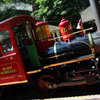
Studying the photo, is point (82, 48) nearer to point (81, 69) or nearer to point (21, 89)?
point (81, 69)

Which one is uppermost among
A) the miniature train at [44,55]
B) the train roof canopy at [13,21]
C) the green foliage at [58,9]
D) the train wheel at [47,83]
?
the green foliage at [58,9]

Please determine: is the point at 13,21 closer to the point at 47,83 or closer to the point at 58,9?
the point at 47,83

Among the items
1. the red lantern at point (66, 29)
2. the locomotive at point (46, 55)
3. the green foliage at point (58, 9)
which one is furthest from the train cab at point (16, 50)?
the green foliage at point (58, 9)

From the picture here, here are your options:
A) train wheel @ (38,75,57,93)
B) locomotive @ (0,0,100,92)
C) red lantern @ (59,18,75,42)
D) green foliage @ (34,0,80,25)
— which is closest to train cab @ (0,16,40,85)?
locomotive @ (0,0,100,92)

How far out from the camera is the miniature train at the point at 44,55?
3998mm

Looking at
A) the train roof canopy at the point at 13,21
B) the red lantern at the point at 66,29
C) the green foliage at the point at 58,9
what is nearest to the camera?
the train roof canopy at the point at 13,21

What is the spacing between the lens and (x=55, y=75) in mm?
4473

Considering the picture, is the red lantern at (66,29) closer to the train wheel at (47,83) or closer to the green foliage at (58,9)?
the train wheel at (47,83)

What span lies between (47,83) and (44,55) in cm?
96

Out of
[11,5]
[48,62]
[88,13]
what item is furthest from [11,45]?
[11,5]

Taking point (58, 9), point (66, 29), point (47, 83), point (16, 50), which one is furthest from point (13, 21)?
point (58, 9)

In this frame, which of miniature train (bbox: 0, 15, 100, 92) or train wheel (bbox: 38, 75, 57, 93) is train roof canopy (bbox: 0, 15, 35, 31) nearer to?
miniature train (bbox: 0, 15, 100, 92)

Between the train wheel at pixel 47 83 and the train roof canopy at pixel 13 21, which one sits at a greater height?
the train roof canopy at pixel 13 21

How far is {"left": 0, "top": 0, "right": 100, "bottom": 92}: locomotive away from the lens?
4.00 m
